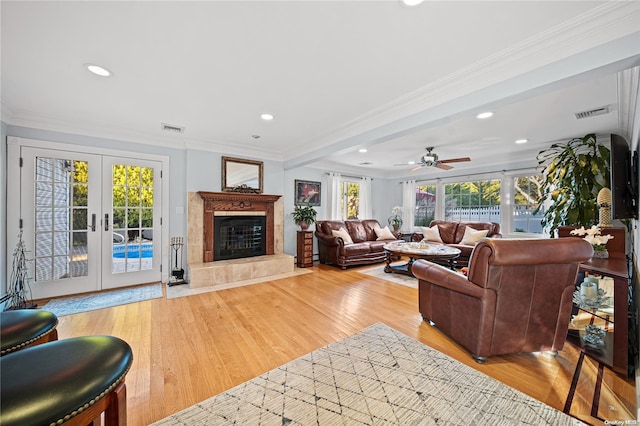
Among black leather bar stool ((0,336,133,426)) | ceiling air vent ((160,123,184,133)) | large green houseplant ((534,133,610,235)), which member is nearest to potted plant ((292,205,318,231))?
ceiling air vent ((160,123,184,133))

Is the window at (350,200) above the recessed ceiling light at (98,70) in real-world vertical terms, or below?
below

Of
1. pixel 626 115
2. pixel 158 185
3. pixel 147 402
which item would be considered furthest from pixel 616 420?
pixel 158 185

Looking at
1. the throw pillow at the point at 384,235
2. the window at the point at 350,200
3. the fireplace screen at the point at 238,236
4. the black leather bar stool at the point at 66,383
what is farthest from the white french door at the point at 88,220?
the throw pillow at the point at 384,235

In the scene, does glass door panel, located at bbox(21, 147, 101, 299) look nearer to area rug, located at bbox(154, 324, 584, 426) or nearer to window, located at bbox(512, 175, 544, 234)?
area rug, located at bbox(154, 324, 584, 426)

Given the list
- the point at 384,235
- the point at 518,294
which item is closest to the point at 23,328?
the point at 518,294

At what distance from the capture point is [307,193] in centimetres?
616

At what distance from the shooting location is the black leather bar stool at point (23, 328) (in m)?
1.08

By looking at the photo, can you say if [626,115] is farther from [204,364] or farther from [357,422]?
[204,364]

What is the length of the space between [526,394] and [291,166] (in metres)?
4.52

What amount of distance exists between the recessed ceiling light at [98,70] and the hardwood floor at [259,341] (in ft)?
8.04

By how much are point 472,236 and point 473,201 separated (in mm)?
1117

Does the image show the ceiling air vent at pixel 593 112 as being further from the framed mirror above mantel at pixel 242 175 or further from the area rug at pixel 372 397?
the framed mirror above mantel at pixel 242 175

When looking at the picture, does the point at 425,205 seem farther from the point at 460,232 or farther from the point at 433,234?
the point at 460,232

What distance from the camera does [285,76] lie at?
7.56ft
